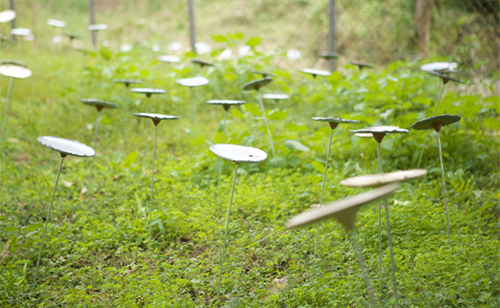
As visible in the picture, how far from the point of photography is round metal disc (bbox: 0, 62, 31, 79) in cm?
299

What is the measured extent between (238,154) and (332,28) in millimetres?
5603

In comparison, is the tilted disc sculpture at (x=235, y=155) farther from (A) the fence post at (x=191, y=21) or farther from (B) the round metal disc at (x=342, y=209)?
(A) the fence post at (x=191, y=21)

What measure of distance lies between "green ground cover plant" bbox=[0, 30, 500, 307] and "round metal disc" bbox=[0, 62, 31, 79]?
0.88m

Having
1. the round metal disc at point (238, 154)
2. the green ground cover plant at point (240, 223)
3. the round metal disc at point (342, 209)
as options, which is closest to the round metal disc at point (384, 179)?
the round metal disc at point (342, 209)

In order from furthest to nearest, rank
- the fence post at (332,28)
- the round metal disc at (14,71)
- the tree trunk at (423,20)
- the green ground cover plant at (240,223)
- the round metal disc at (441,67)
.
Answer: the tree trunk at (423,20) < the fence post at (332,28) < the round metal disc at (441,67) < the round metal disc at (14,71) < the green ground cover plant at (240,223)

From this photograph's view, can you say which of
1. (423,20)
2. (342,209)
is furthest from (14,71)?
(423,20)

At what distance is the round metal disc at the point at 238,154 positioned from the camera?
1.70 meters

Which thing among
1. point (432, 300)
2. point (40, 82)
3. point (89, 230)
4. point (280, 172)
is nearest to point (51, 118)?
point (40, 82)

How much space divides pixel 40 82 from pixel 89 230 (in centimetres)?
443

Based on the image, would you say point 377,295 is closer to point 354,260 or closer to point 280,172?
point 354,260

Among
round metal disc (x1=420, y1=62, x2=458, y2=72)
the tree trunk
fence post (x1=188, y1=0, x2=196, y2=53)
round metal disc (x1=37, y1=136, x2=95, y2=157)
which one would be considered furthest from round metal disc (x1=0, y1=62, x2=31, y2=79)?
the tree trunk

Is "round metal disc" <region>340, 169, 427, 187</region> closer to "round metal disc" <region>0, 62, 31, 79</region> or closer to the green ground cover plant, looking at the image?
the green ground cover plant

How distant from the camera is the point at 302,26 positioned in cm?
769

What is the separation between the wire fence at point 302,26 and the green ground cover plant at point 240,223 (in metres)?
1.82
